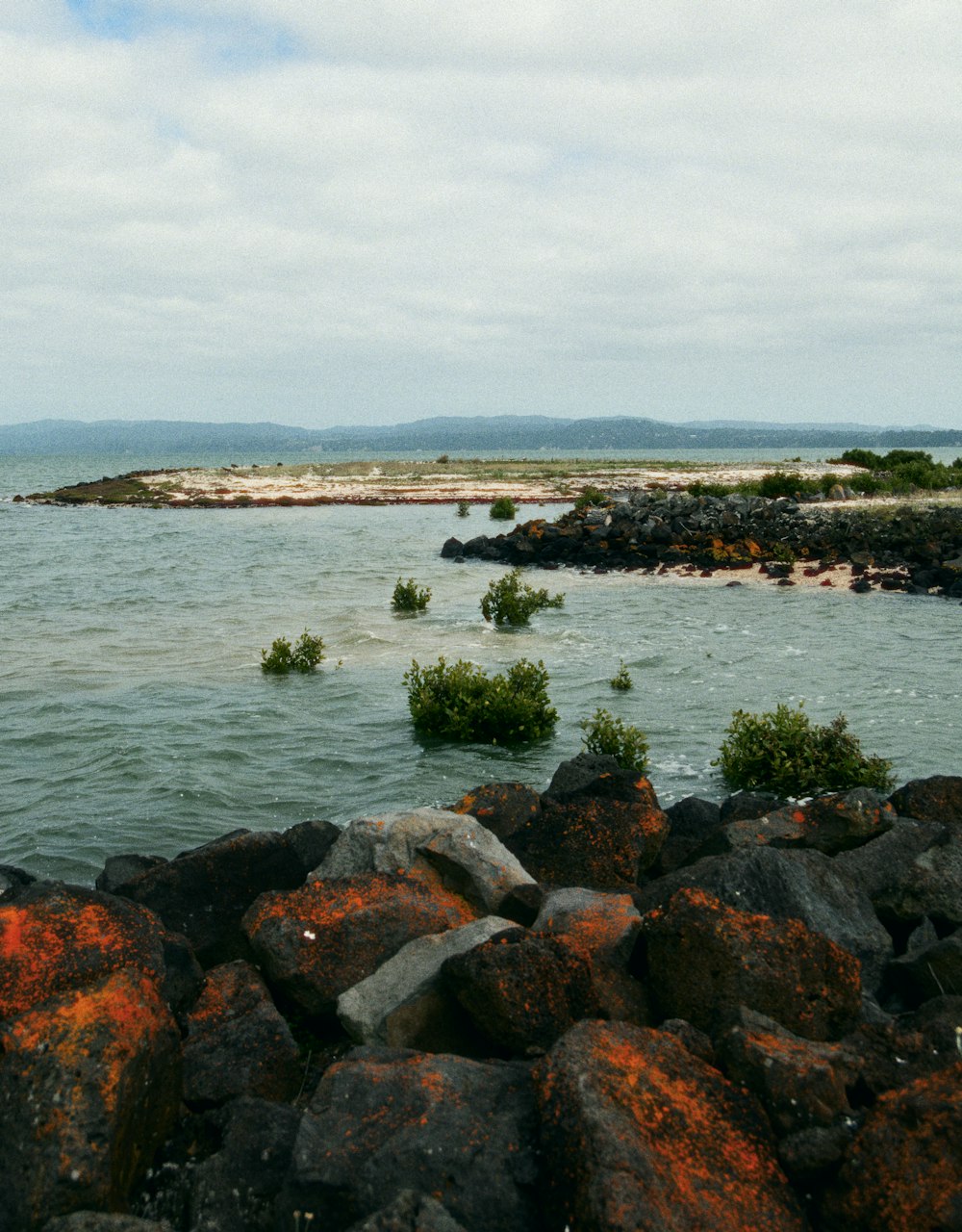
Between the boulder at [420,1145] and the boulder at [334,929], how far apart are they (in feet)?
5.22

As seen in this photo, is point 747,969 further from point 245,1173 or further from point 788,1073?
point 245,1173

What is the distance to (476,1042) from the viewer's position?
613 centimetres

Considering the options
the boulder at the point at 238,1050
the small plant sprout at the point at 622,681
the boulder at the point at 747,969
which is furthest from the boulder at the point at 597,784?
the small plant sprout at the point at 622,681

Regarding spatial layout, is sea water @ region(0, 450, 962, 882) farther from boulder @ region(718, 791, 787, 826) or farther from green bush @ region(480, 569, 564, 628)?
boulder @ region(718, 791, 787, 826)

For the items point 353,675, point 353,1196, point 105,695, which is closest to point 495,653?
point 353,675

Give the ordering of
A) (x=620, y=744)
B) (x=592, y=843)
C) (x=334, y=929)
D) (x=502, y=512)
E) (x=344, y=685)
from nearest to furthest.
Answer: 1. (x=334, y=929)
2. (x=592, y=843)
3. (x=620, y=744)
4. (x=344, y=685)
5. (x=502, y=512)

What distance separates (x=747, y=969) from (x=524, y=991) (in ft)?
4.42

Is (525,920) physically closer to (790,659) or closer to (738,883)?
(738,883)

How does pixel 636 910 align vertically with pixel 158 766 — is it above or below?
above

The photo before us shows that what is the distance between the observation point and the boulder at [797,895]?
695 centimetres

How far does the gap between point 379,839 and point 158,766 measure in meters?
7.31

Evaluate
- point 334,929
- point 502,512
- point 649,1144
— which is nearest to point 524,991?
point 649,1144

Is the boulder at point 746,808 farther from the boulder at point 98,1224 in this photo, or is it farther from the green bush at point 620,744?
the boulder at point 98,1224

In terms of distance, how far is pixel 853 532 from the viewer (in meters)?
37.2
